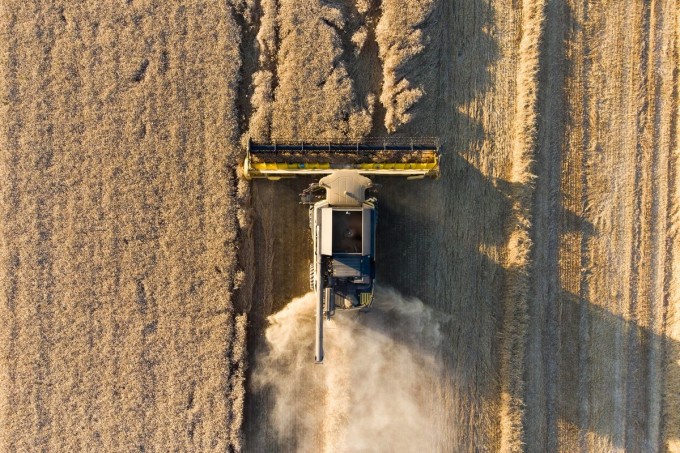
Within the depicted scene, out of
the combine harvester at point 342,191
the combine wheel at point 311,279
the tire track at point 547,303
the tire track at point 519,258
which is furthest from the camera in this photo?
the tire track at point 547,303

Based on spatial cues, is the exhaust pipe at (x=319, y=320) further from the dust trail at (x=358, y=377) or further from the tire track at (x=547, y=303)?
the tire track at (x=547, y=303)

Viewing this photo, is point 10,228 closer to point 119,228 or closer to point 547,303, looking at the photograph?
point 119,228

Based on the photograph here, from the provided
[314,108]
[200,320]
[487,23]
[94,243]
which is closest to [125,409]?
[200,320]

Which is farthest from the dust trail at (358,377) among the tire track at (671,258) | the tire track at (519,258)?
the tire track at (671,258)

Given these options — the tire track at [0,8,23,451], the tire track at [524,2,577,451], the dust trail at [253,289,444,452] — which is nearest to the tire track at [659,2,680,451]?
the tire track at [524,2,577,451]

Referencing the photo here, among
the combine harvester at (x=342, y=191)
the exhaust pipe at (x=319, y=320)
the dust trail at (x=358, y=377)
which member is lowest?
the dust trail at (x=358, y=377)

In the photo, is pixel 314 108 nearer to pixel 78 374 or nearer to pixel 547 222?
pixel 547 222
